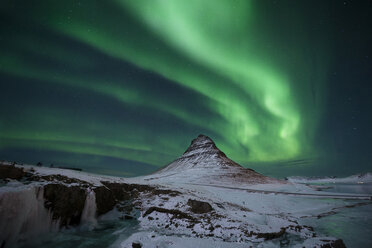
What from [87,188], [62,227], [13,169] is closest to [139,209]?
[87,188]

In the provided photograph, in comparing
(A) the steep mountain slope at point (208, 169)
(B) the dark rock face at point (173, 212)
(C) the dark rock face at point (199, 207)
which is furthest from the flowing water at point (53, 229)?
(A) the steep mountain slope at point (208, 169)

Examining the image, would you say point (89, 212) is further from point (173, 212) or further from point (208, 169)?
point (208, 169)

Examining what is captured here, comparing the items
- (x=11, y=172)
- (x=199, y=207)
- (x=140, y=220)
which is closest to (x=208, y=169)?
(x=199, y=207)

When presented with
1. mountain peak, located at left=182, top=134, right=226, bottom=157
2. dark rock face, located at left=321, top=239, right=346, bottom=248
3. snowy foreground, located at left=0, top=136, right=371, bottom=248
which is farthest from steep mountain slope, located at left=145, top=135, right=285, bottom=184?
dark rock face, located at left=321, top=239, right=346, bottom=248

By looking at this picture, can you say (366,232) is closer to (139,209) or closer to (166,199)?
(166,199)

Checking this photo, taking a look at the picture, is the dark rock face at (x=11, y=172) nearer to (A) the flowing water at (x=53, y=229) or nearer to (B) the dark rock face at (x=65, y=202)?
(A) the flowing water at (x=53, y=229)

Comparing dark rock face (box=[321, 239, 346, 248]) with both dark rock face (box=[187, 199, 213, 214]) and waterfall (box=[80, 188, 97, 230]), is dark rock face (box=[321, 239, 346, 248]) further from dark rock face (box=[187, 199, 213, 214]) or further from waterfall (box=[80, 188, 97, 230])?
waterfall (box=[80, 188, 97, 230])
